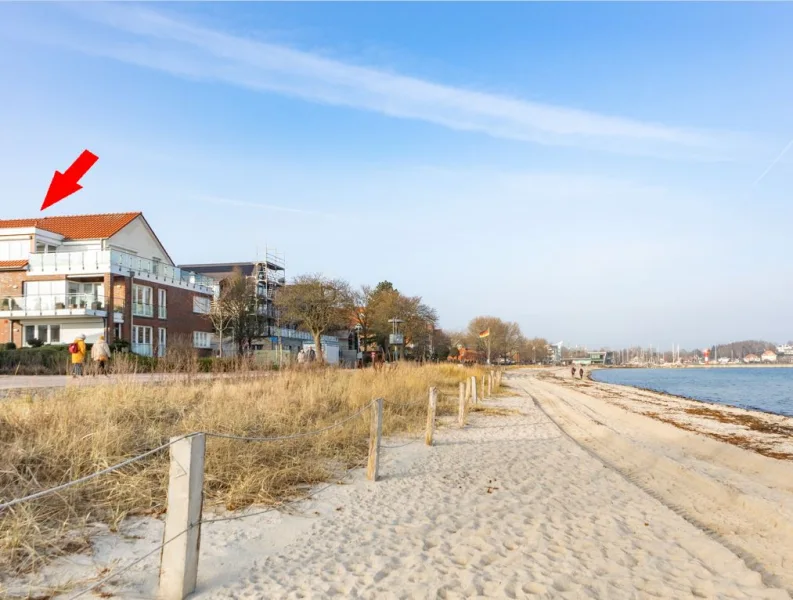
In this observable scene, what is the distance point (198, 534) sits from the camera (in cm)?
427

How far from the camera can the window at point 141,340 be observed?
35062 millimetres

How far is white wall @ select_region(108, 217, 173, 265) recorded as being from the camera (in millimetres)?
39844

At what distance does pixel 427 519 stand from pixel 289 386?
6.66 meters

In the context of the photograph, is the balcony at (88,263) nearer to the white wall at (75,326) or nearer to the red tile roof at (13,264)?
the red tile roof at (13,264)

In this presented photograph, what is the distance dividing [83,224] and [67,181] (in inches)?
1333

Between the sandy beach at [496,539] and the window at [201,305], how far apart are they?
36190 millimetres

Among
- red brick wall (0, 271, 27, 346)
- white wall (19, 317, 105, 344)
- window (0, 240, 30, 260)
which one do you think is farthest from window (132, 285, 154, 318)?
window (0, 240, 30, 260)

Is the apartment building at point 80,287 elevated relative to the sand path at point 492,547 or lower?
elevated

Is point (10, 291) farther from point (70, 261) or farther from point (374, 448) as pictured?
point (374, 448)

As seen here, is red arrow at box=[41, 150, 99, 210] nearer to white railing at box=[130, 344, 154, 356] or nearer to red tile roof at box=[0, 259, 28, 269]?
white railing at box=[130, 344, 154, 356]

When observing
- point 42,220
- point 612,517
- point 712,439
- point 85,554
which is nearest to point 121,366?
point 85,554

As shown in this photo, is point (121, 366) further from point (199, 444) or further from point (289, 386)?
point (199, 444)

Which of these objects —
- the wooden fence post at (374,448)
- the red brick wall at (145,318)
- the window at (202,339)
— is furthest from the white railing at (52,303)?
the wooden fence post at (374,448)

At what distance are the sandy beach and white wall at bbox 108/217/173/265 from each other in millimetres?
35463
